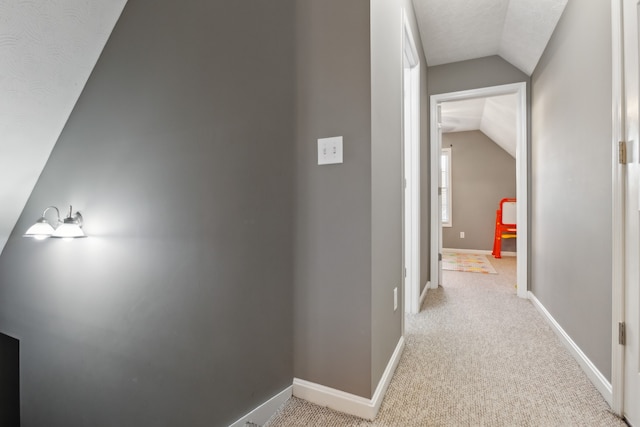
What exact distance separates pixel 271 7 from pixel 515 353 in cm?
239

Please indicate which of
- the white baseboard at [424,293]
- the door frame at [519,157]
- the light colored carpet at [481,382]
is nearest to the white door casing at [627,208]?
the light colored carpet at [481,382]

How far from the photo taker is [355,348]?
118cm

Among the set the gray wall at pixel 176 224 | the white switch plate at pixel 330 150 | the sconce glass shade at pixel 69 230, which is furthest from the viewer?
the sconce glass shade at pixel 69 230

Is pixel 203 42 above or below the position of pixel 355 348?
above

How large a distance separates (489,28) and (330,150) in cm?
220

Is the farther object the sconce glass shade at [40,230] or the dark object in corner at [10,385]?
the dark object in corner at [10,385]

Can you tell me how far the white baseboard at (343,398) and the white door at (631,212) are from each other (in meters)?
0.96

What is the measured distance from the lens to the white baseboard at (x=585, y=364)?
126cm

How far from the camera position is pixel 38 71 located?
5.51ft

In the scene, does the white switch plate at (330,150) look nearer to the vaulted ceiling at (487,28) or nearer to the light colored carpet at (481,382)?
the light colored carpet at (481,382)

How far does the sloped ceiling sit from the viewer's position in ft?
4.81

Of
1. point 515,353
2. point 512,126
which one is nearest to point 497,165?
point 512,126

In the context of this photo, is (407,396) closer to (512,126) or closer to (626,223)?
(626,223)

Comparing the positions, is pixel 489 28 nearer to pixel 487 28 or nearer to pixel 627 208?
pixel 487 28
